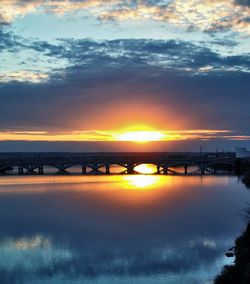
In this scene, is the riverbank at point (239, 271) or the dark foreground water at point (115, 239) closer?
the riverbank at point (239, 271)

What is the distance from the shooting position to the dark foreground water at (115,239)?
24.6 metres

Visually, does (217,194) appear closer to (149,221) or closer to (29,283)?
(149,221)

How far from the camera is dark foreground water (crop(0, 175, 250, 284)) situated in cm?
2458

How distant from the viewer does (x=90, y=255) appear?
28484mm

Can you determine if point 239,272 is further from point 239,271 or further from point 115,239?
point 115,239

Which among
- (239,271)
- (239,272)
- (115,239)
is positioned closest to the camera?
(239,272)

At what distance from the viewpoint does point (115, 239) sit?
33.7 meters

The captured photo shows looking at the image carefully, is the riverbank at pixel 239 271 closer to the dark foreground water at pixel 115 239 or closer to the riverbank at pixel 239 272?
the riverbank at pixel 239 272

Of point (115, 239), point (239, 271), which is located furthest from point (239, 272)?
point (115, 239)

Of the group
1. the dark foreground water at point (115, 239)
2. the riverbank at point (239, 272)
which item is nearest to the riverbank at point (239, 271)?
the riverbank at point (239, 272)

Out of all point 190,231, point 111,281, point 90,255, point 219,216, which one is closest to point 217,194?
point 219,216

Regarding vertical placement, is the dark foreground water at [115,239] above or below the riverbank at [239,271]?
below

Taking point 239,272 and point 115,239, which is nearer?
point 239,272

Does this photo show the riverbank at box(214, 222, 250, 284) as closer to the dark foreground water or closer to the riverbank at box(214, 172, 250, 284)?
the riverbank at box(214, 172, 250, 284)
